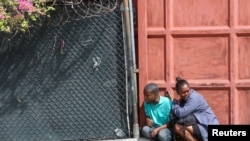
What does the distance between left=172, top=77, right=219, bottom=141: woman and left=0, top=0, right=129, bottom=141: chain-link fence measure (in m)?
0.73

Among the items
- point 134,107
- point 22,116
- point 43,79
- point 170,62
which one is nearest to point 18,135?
point 22,116

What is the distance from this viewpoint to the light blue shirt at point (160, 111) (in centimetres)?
773

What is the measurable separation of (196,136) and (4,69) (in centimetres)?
250

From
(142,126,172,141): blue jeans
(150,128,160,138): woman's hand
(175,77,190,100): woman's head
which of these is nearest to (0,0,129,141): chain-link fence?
(142,126,172,141): blue jeans

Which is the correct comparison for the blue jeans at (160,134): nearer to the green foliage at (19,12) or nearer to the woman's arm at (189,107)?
the woman's arm at (189,107)

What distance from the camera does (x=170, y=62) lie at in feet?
25.8

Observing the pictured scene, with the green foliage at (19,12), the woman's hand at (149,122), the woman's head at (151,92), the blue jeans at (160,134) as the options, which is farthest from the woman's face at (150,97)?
the green foliage at (19,12)

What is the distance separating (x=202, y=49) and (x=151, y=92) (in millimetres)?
863

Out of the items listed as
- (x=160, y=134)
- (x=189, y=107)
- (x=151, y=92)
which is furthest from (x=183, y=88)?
(x=160, y=134)

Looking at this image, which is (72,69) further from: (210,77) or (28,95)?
(210,77)

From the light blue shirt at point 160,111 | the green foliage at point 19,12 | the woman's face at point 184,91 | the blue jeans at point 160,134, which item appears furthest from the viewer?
the light blue shirt at point 160,111

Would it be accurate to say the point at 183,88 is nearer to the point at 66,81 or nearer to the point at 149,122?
the point at 149,122

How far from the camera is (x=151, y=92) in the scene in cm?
761

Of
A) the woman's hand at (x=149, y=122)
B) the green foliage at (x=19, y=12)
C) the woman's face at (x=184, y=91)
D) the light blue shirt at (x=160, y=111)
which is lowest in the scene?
the woman's hand at (x=149, y=122)
